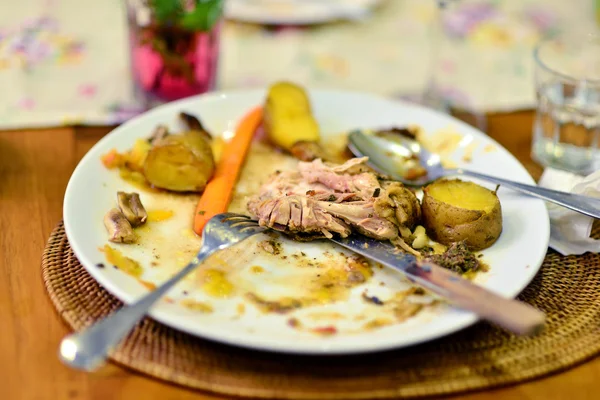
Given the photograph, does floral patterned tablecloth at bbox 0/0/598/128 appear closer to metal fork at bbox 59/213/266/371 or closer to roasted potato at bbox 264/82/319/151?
roasted potato at bbox 264/82/319/151

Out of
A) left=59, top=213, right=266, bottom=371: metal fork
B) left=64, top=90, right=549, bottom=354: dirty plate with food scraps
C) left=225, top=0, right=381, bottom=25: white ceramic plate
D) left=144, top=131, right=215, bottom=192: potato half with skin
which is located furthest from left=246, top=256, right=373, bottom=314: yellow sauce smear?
left=225, top=0, right=381, bottom=25: white ceramic plate

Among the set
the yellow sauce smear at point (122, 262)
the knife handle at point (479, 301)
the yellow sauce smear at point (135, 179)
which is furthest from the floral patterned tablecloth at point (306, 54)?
the knife handle at point (479, 301)

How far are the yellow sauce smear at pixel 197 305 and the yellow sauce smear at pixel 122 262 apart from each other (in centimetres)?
13

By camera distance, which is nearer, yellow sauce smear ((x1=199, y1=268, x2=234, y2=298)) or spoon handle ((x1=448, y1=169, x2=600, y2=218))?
yellow sauce smear ((x1=199, y1=268, x2=234, y2=298))

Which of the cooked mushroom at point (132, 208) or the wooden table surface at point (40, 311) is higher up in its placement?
the cooked mushroom at point (132, 208)

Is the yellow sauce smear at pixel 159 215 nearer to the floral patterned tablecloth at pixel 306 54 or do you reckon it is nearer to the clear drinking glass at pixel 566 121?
the floral patterned tablecloth at pixel 306 54

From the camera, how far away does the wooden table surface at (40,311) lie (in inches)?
44.9

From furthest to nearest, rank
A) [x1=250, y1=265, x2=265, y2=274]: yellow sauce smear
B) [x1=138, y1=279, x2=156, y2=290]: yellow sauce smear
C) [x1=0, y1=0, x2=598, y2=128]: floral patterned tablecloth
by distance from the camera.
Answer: [x1=0, y1=0, x2=598, y2=128]: floral patterned tablecloth, [x1=250, y1=265, x2=265, y2=274]: yellow sauce smear, [x1=138, y1=279, x2=156, y2=290]: yellow sauce smear

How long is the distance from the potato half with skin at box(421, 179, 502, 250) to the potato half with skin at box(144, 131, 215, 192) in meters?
0.51

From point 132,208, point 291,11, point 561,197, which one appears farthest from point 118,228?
point 291,11

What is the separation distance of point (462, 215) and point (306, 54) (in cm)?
116

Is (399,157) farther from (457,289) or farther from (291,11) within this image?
(291,11)

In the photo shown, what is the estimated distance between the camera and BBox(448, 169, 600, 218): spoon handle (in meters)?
1.48

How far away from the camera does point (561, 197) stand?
1517 millimetres
